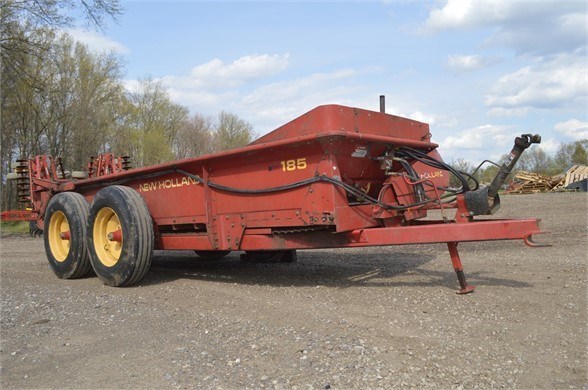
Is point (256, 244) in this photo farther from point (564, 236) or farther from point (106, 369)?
point (564, 236)

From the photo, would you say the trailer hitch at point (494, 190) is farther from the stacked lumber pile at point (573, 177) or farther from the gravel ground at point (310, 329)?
the stacked lumber pile at point (573, 177)

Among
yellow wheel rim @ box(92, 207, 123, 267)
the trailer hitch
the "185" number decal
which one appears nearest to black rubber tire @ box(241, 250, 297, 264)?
yellow wheel rim @ box(92, 207, 123, 267)

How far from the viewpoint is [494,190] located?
4.62 meters

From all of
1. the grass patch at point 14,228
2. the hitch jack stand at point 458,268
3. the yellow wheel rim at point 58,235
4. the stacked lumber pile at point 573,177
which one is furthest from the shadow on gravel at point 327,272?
the stacked lumber pile at point 573,177

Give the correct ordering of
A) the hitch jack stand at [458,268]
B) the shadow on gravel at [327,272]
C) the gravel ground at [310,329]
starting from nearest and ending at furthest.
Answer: the gravel ground at [310,329]
the hitch jack stand at [458,268]
the shadow on gravel at [327,272]

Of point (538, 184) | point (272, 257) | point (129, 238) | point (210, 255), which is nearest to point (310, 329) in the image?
point (129, 238)

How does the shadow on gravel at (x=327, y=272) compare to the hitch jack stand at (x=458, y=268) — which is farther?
the shadow on gravel at (x=327, y=272)

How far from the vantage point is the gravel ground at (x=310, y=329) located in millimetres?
2994

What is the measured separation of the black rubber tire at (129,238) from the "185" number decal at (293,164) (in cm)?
202

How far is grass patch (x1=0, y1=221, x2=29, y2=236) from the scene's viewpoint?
1855 cm

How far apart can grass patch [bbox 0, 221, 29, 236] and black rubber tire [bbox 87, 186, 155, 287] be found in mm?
14516

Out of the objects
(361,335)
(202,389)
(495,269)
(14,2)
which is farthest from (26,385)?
→ (14,2)

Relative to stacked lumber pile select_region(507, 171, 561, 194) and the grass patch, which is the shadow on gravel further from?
stacked lumber pile select_region(507, 171, 561, 194)

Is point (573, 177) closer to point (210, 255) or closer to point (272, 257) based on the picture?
point (272, 257)
